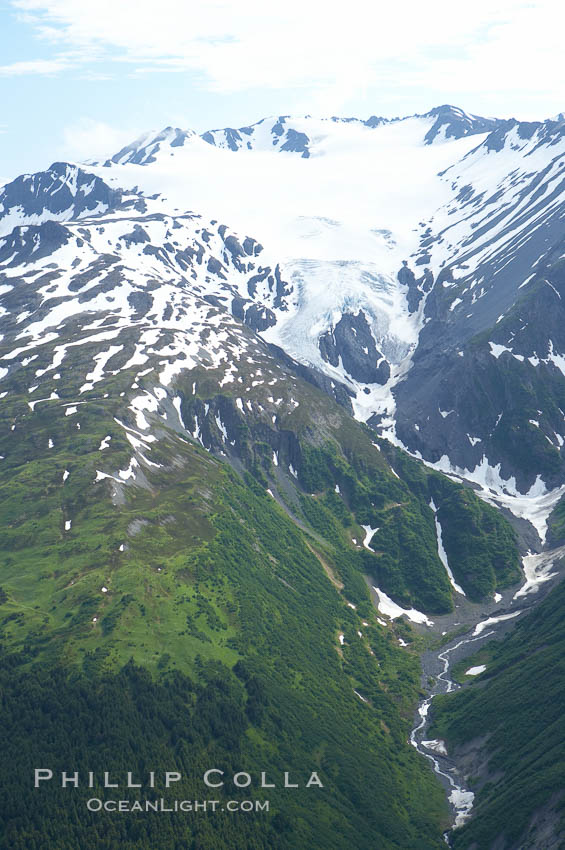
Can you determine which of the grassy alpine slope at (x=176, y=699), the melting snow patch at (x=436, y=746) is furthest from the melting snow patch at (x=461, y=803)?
the melting snow patch at (x=436, y=746)

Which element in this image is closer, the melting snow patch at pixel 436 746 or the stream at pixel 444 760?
the stream at pixel 444 760

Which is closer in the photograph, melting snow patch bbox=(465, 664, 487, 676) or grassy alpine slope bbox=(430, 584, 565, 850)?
grassy alpine slope bbox=(430, 584, 565, 850)

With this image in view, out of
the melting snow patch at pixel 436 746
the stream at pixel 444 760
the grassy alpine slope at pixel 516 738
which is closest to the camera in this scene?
the grassy alpine slope at pixel 516 738

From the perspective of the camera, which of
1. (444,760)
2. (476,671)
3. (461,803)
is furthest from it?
(476,671)

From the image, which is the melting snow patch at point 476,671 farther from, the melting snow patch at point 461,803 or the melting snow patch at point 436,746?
the melting snow patch at point 461,803

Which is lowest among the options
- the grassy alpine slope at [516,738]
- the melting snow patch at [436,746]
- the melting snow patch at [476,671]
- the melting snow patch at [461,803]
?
the melting snow patch at [436,746]

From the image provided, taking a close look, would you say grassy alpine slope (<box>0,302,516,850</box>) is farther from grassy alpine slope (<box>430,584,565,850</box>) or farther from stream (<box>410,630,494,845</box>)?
grassy alpine slope (<box>430,584,565,850</box>)

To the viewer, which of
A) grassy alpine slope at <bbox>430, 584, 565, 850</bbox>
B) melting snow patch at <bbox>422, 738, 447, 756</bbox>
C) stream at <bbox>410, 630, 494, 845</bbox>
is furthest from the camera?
melting snow patch at <bbox>422, 738, 447, 756</bbox>

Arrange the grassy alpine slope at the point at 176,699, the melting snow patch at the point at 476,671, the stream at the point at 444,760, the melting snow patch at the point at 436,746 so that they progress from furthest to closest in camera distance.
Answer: the melting snow patch at the point at 476,671 → the melting snow patch at the point at 436,746 → the stream at the point at 444,760 → the grassy alpine slope at the point at 176,699

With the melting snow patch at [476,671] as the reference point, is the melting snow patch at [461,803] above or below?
above

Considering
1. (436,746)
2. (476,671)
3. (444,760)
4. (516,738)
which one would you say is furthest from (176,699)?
(476,671)

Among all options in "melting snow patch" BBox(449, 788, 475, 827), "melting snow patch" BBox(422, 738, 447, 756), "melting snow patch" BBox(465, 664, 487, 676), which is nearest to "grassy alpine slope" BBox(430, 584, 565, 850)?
"melting snow patch" BBox(422, 738, 447, 756)

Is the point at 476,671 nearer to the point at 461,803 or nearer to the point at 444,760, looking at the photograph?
the point at 444,760
